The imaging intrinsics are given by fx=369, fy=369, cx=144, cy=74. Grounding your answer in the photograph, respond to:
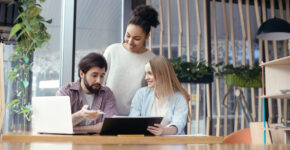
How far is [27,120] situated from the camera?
3385mm

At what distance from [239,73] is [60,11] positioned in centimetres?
261

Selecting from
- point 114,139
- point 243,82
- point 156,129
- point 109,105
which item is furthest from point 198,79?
point 114,139

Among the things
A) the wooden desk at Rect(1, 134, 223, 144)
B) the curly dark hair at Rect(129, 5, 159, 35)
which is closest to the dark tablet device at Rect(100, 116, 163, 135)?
the wooden desk at Rect(1, 134, 223, 144)

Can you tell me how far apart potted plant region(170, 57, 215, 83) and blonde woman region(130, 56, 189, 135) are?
1.96m

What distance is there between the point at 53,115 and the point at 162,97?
2.77ft

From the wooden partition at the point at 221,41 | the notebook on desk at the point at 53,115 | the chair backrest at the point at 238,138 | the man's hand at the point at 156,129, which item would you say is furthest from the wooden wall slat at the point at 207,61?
the notebook on desk at the point at 53,115

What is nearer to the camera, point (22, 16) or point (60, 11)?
point (22, 16)

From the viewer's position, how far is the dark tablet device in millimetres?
1728

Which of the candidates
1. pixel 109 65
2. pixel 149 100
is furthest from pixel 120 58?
pixel 149 100

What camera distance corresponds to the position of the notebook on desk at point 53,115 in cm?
174

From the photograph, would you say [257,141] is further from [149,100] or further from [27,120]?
[27,120]

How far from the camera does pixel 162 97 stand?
243cm

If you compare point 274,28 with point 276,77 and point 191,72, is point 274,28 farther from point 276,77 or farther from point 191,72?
point 191,72

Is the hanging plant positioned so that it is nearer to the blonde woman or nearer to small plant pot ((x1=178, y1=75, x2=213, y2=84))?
the blonde woman
